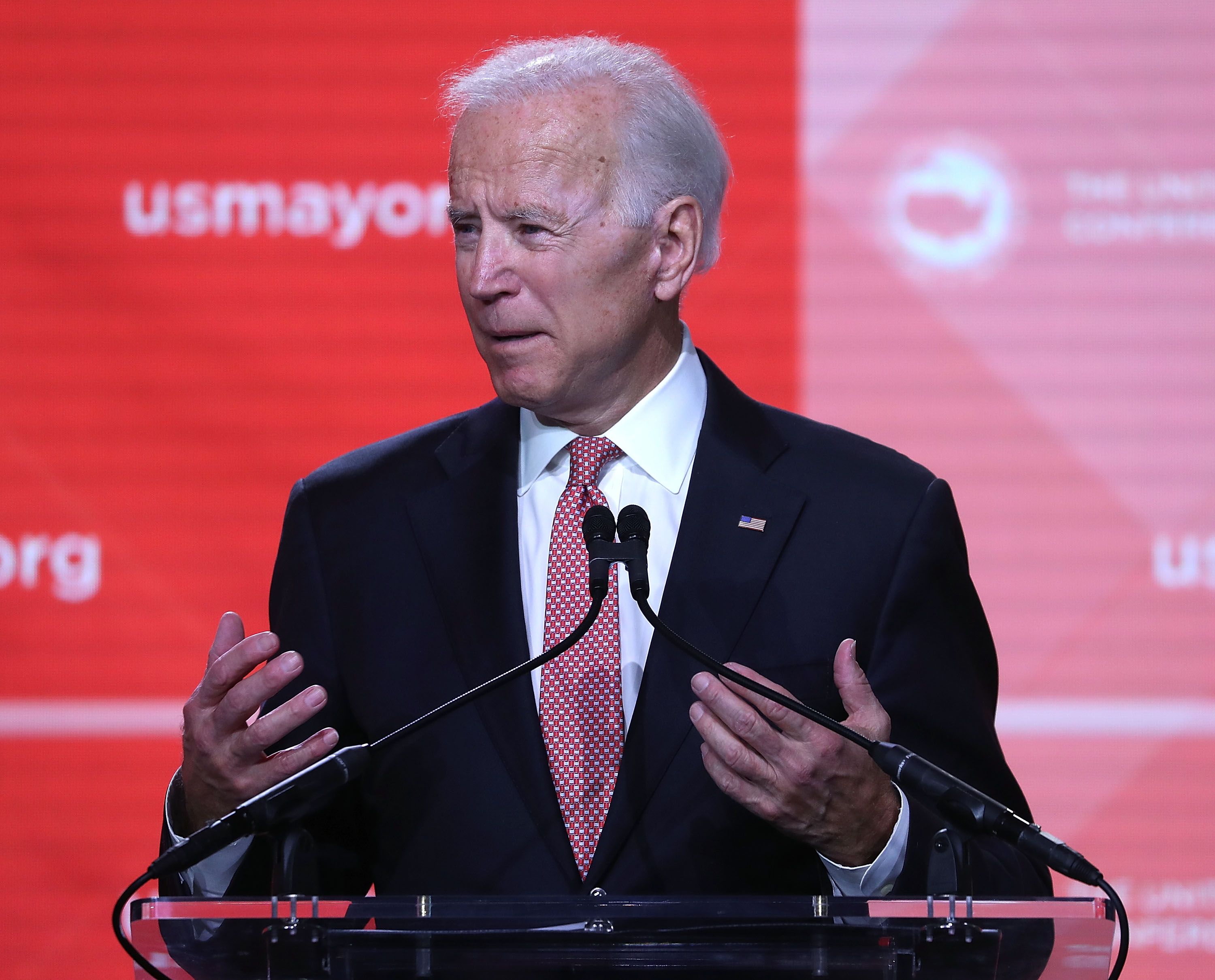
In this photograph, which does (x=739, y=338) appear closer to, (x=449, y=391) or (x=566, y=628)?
(x=449, y=391)

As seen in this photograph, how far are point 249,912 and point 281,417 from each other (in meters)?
1.90

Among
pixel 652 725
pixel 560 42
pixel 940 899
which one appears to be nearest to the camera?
pixel 940 899

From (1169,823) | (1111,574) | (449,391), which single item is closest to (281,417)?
(449,391)

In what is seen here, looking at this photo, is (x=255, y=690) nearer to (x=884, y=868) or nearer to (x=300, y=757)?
(x=300, y=757)

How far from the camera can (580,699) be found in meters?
1.89

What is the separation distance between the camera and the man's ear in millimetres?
2088

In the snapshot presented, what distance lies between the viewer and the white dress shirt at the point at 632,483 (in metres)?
1.95

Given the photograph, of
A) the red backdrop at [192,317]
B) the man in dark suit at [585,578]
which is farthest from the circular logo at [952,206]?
the man in dark suit at [585,578]

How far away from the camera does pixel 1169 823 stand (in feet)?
9.89

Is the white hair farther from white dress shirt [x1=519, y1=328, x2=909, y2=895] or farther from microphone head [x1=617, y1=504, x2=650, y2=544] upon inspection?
microphone head [x1=617, y1=504, x2=650, y2=544]

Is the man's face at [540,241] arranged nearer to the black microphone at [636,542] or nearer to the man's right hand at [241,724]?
the black microphone at [636,542]

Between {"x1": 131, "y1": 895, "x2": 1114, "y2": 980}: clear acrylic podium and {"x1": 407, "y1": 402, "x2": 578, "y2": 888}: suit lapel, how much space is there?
503 mm

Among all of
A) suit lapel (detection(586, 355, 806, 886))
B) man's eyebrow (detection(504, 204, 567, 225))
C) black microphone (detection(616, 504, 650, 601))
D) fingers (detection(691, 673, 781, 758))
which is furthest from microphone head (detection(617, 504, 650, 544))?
man's eyebrow (detection(504, 204, 567, 225))

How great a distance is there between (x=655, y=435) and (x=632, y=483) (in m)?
0.08
